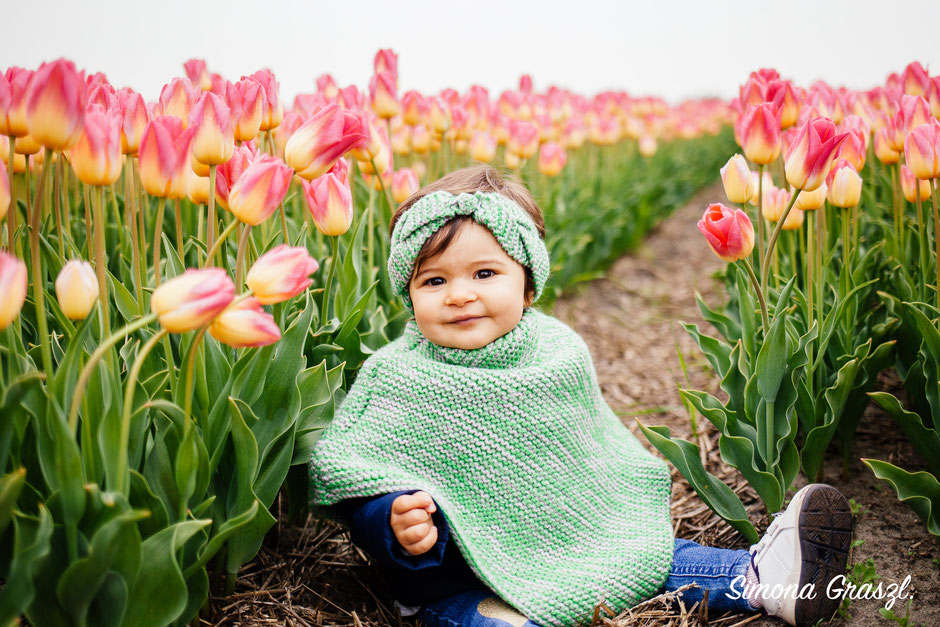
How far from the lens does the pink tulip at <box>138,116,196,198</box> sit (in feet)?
4.35

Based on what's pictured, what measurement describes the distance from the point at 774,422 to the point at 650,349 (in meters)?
1.77

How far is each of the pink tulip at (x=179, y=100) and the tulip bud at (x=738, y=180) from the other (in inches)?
47.4

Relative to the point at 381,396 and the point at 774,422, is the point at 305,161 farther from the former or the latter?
the point at 774,422

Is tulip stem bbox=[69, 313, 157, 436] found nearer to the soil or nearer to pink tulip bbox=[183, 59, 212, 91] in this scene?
the soil

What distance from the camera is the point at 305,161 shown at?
4.95ft

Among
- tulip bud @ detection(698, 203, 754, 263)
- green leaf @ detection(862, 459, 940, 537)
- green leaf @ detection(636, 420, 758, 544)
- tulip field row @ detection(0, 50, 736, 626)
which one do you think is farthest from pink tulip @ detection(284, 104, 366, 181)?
green leaf @ detection(862, 459, 940, 537)

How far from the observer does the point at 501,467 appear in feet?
5.54

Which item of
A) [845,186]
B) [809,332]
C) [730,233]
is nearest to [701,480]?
[809,332]

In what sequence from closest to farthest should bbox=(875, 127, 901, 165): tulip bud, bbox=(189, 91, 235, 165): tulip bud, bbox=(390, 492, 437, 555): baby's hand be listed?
bbox=(189, 91, 235, 165): tulip bud < bbox=(390, 492, 437, 555): baby's hand < bbox=(875, 127, 901, 165): tulip bud

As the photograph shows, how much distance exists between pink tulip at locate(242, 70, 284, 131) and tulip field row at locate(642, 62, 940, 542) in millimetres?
1064

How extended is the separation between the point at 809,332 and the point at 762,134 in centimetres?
49

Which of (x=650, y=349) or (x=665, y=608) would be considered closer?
(x=665, y=608)

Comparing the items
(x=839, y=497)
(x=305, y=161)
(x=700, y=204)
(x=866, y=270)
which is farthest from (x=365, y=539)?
(x=700, y=204)

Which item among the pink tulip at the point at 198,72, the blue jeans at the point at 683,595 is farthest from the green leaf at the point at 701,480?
the pink tulip at the point at 198,72
